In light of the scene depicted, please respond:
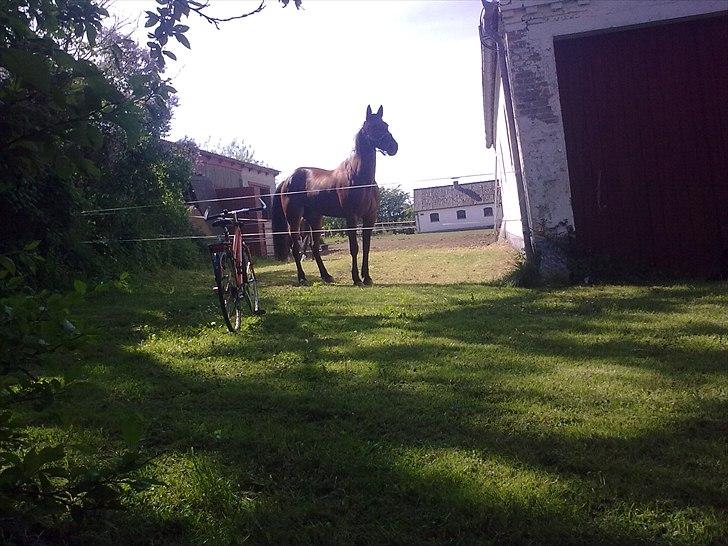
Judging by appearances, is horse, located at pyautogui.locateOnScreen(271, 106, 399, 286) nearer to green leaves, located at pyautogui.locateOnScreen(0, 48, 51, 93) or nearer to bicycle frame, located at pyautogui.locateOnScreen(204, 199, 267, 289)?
bicycle frame, located at pyautogui.locateOnScreen(204, 199, 267, 289)

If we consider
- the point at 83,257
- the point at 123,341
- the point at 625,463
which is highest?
the point at 83,257

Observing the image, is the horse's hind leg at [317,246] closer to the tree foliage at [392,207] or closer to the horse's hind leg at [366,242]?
the horse's hind leg at [366,242]

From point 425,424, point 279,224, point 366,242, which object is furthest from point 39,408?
point 279,224

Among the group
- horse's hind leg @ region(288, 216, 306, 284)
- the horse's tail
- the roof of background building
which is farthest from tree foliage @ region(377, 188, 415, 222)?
horse's hind leg @ region(288, 216, 306, 284)

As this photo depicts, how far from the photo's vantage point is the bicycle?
5.57m

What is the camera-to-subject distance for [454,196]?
26938 mm

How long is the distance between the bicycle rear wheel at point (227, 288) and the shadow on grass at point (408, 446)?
0.70 metres

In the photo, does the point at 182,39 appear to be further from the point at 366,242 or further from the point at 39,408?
the point at 366,242

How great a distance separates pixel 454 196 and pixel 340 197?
1824 centimetres

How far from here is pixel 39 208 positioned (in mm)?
8133

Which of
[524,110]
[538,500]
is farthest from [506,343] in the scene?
[524,110]

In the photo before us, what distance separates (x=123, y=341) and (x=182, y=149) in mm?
9496

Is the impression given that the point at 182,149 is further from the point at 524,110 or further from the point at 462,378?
the point at 462,378

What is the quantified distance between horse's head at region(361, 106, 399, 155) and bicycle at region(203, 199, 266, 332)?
10.1ft
